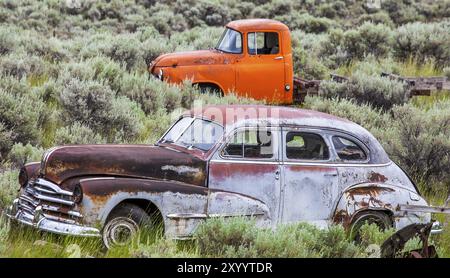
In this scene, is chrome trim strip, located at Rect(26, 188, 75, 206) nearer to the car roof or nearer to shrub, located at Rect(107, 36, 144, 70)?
the car roof

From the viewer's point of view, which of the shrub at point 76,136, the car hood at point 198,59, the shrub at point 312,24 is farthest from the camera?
the shrub at point 312,24

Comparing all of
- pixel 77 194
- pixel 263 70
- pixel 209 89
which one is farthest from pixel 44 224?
pixel 263 70

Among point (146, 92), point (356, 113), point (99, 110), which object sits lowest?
point (356, 113)

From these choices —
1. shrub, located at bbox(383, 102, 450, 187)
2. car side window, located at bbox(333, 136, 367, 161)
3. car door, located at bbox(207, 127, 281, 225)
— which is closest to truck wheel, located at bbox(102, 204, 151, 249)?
car door, located at bbox(207, 127, 281, 225)

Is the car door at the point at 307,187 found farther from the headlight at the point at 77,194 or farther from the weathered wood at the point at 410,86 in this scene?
the weathered wood at the point at 410,86

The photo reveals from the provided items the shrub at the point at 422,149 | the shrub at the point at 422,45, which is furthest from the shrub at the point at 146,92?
the shrub at the point at 422,45

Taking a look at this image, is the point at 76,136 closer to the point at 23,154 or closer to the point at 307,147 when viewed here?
the point at 23,154

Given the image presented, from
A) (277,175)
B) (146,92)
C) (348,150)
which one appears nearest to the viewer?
(277,175)

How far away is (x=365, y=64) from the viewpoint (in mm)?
23547

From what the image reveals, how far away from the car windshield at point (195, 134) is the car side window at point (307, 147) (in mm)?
824

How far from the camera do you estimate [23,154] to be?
12.3 metres

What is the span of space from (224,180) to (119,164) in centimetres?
111

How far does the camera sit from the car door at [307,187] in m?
9.62

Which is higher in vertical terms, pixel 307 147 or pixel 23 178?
pixel 307 147
